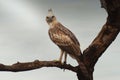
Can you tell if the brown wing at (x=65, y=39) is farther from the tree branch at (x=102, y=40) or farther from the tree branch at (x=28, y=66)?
the tree branch at (x=28, y=66)

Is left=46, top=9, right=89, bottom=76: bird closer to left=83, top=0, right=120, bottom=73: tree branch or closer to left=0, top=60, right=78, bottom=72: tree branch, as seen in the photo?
left=83, top=0, right=120, bottom=73: tree branch

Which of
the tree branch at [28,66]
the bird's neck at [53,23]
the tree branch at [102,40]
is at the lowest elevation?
the tree branch at [28,66]

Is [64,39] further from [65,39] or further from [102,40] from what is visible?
[102,40]

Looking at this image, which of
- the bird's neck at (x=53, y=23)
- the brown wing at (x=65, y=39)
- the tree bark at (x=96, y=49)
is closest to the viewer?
the tree bark at (x=96, y=49)

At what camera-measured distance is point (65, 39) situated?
430 inches

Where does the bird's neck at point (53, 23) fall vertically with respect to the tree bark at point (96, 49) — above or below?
above

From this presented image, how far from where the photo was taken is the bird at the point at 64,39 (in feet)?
34.2

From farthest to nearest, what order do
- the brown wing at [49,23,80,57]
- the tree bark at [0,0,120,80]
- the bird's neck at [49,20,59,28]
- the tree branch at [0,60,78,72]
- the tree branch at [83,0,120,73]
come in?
the bird's neck at [49,20,59,28] → the brown wing at [49,23,80,57] → the tree branch at [83,0,120,73] → the tree bark at [0,0,120,80] → the tree branch at [0,60,78,72]

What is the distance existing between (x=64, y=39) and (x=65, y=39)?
37 mm

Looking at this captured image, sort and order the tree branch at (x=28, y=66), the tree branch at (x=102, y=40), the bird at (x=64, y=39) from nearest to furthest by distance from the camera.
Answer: the tree branch at (x=28, y=66) → the tree branch at (x=102, y=40) → the bird at (x=64, y=39)

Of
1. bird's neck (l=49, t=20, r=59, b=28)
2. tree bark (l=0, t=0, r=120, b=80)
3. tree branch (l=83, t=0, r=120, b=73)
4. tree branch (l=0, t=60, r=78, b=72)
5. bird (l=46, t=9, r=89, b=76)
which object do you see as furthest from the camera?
bird's neck (l=49, t=20, r=59, b=28)

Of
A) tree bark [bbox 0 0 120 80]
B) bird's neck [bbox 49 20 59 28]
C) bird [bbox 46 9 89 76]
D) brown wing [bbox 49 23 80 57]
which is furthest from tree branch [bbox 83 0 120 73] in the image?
bird's neck [bbox 49 20 59 28]

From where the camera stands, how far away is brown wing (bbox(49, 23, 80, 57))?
34.7 ft

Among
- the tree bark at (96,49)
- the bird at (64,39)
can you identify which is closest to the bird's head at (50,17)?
the bird at (64,39)
